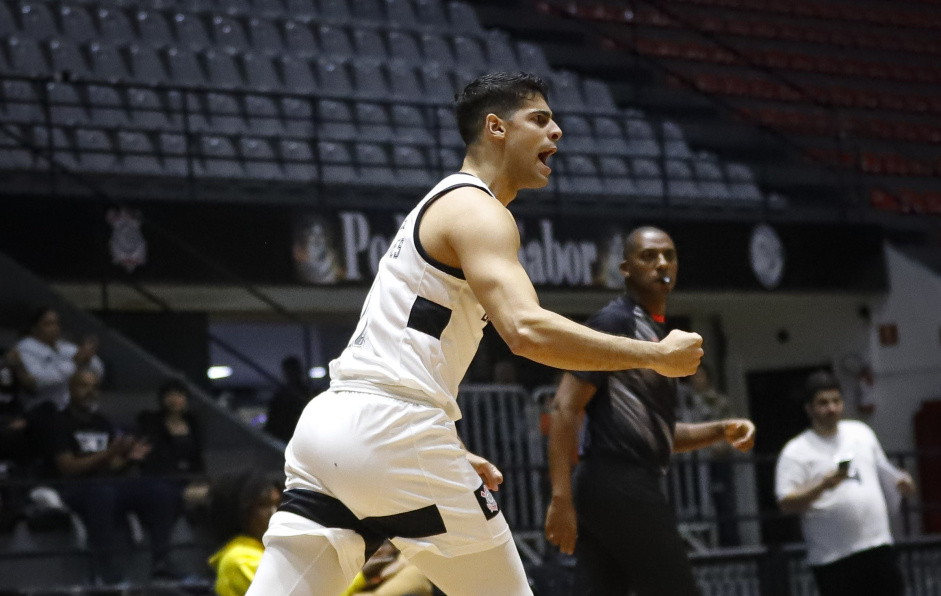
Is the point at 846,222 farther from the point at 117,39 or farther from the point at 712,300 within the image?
the point at 117,39

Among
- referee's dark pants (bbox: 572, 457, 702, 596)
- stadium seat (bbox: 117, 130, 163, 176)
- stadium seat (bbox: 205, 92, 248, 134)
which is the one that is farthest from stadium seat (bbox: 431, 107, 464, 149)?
referee's dark pants (bbox: 572, 457, 702, 596)

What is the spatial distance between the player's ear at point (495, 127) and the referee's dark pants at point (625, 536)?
187cm

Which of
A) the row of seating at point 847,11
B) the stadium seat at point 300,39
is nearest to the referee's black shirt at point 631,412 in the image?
the stadium seat at point 300,39

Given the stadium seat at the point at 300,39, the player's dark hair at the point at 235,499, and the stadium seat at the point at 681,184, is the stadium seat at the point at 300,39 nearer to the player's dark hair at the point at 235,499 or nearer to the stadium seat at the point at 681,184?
the stadium seat at the point at 681,184

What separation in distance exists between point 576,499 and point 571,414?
322 mm

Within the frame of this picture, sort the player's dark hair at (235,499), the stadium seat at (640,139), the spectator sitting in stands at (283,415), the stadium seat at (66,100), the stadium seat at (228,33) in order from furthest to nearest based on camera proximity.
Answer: the stadium seat at (640,139)
the stadium seat at (228,33)
the stadium seat at (66,100)
the spectator sitting in stands at (283,415)
the player's dark hair at (235,499)

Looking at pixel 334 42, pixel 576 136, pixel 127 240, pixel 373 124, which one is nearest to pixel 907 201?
pixel 576 136

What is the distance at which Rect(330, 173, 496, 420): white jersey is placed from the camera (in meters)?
3.19

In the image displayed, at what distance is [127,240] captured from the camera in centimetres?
1016

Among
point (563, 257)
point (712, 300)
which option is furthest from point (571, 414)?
point (712, 300)

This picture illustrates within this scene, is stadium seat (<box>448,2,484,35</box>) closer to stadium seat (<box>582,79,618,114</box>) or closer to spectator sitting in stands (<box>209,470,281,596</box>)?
stadium seat (<box>582,79,618,114</box>)

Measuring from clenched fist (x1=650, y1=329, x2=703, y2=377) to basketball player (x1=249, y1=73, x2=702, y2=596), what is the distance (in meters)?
0.01

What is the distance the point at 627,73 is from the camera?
15.7 meters

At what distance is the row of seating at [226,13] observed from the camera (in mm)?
12242
